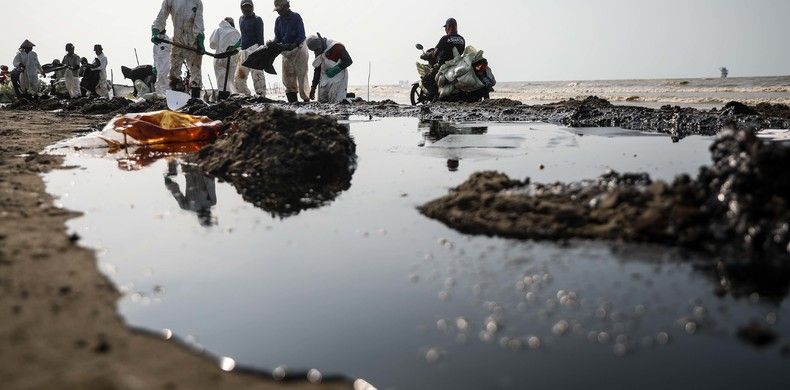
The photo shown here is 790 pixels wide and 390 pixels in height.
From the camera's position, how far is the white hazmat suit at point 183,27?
10891 mm

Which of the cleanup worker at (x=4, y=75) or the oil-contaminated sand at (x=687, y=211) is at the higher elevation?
the cleanup worker at (x=4, y=75)

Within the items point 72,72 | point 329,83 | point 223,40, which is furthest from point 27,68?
point 329,83

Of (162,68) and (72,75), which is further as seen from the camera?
(72,75)

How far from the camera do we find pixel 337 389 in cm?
158

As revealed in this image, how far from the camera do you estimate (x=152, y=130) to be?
7055 mm

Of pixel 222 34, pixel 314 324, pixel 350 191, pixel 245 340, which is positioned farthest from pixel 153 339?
pixel 222 34

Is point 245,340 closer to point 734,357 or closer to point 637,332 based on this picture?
point 637,332

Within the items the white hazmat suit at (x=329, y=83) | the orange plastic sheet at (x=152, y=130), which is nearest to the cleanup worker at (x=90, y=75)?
the white hazmat suit at (x=329, y=83)

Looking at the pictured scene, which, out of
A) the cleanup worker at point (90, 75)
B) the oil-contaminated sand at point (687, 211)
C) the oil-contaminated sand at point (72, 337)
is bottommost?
the oil-contaminated sand at point (72, 337)

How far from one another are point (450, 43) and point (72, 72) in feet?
50.0

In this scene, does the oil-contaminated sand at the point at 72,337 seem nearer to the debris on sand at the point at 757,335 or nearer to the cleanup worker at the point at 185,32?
the debris on sand at the point at 757,335

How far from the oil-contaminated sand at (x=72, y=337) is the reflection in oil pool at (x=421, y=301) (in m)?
0.09

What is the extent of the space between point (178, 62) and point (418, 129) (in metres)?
5.30

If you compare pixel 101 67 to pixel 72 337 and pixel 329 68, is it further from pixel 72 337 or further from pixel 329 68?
pixel 72 337
